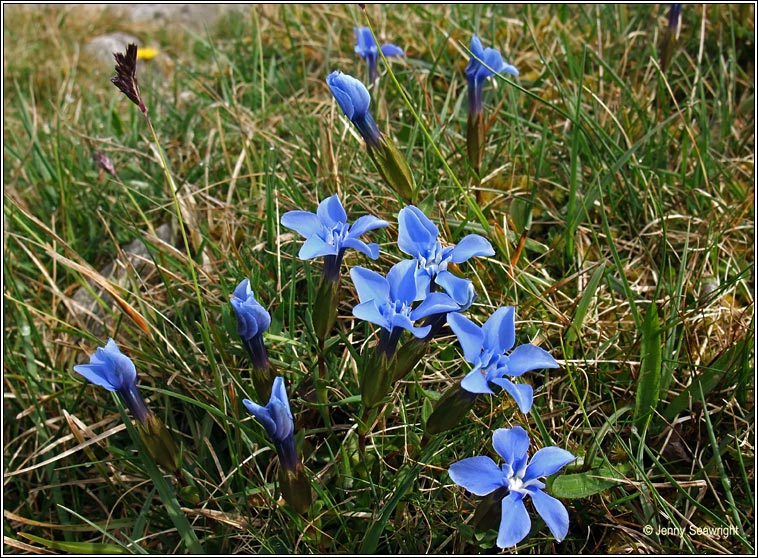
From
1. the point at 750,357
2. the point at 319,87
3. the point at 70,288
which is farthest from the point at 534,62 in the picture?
the point at 70,288

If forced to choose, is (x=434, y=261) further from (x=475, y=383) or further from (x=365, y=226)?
(x=475, y=383)

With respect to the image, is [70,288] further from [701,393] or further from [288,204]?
[701,393]

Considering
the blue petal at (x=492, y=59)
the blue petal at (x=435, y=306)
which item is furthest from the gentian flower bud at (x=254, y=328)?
the blue petal at (x=492, y=59)

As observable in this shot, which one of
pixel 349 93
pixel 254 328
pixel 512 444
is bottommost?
pixel 512 444

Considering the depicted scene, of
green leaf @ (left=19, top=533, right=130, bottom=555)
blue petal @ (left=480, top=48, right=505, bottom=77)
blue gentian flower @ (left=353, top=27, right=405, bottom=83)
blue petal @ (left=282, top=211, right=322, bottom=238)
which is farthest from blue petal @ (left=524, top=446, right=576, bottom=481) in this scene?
blue gentian flower @ (left=353, top=27, right=405, bottom=83)

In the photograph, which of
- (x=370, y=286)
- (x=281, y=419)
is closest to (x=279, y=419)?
(x=281, y=419)

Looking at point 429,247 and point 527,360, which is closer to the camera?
point 527,360

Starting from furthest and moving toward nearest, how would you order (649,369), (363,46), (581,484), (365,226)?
1. (363,46)
2. (649,369)
3. (581,484)
4. (365,226)

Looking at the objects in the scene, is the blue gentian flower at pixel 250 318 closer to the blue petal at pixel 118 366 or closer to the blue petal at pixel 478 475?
the blue petal at pixel 118 366
